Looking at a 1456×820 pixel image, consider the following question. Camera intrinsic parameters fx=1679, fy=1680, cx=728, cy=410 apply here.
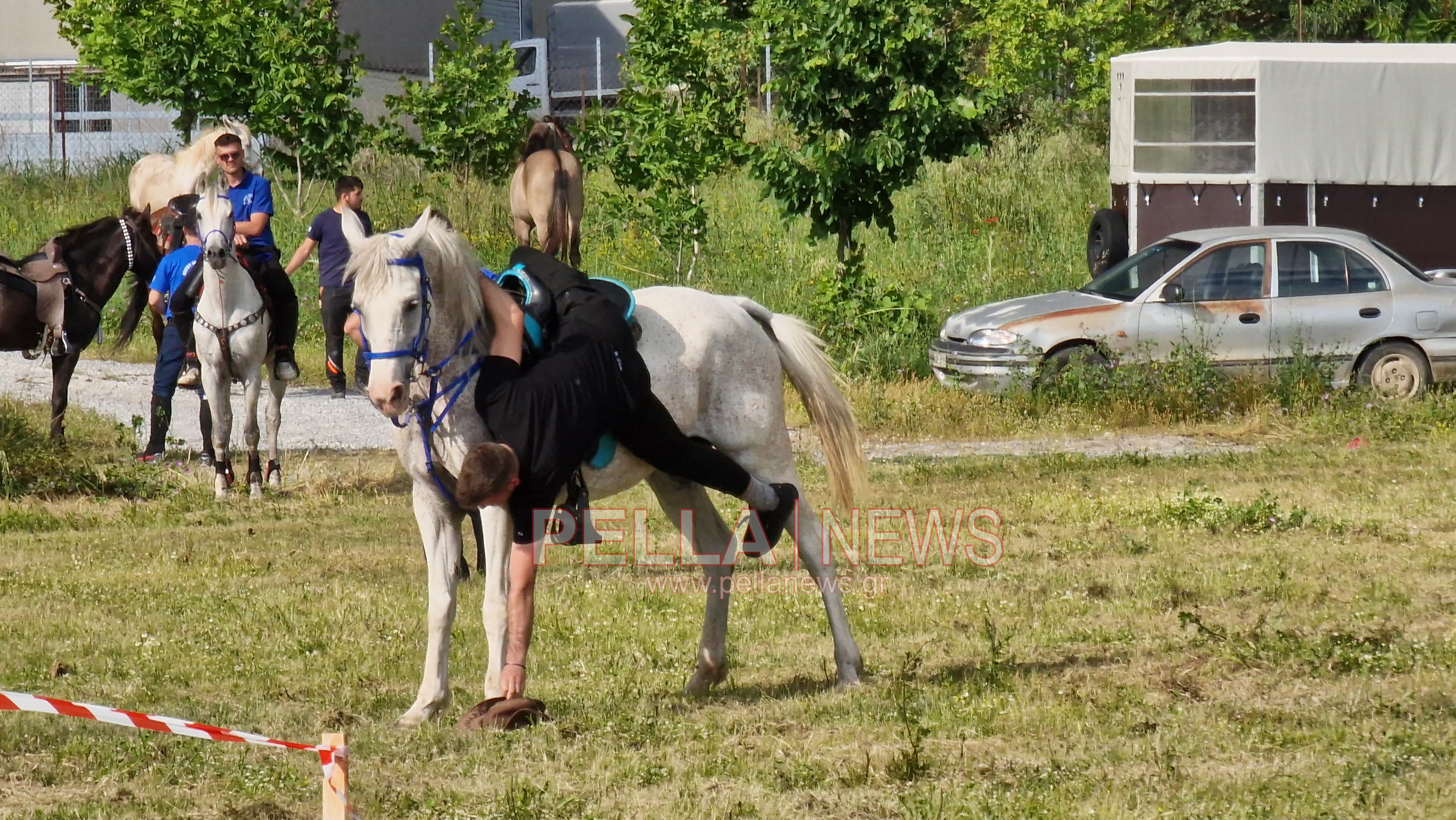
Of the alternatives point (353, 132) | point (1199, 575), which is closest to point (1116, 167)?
point (353, 132)

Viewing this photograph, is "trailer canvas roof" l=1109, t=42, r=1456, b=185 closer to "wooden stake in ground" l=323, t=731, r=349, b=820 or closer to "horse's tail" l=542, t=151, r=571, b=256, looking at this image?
"horse's tail" l=542, t=151, r=571, b=256

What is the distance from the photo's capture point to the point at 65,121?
29.9 meters

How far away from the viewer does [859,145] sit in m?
15.3

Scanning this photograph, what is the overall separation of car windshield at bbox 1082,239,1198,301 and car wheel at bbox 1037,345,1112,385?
0.61 meters

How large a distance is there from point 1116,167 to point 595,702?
15.0 metres

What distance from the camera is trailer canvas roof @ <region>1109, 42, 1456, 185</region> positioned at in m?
18.3

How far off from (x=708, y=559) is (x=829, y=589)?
0.54 meters

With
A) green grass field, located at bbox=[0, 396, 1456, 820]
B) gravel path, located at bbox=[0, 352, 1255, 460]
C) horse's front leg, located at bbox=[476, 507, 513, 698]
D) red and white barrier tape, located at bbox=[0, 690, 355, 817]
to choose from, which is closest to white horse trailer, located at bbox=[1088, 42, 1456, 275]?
gravel path, located at bbox=[0, 352, 1255, 460]

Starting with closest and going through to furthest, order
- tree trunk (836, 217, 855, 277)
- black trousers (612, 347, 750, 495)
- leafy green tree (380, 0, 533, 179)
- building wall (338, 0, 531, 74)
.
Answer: black trousers (612, 347, 750, 495) → tree trunk (836, 217, 855, 277) → leafy green tree (380, 0, 533, 179) → building wall (338, 0, 531, 74)

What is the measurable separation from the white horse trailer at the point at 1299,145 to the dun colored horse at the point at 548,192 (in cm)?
992

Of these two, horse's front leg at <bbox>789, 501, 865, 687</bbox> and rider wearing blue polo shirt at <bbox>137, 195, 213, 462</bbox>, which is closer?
horse's front leg at <bbox>789, 501, 865, 687</bbox>

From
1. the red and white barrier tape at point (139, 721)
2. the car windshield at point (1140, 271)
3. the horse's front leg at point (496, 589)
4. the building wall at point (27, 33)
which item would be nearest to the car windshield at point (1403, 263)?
the car windshield at point (1140, 271)

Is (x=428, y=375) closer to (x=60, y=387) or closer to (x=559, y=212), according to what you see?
(x=559, y=212)

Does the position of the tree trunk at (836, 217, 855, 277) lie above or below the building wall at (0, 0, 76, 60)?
below
